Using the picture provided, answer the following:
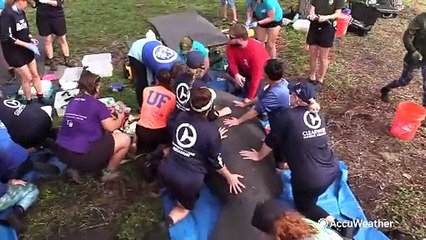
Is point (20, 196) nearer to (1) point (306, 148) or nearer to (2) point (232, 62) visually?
(1) point (306, 148)

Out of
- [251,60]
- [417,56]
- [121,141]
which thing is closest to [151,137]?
[121,141]

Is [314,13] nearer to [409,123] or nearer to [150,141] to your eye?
[409,123]

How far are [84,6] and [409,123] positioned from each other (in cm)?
613

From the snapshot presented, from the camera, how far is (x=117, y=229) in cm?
441

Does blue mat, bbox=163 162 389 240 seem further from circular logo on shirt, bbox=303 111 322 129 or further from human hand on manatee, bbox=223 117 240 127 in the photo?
circular logo on shirt, bbox=303 111 322 129

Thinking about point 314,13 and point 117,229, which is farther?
point 314,13

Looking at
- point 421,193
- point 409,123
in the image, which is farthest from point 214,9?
point 421,193

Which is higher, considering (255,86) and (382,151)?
(255,86)

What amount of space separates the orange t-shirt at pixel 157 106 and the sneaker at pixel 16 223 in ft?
4.67

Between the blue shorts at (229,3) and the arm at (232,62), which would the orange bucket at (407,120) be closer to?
the arm at (232,62)

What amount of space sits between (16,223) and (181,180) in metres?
1.53

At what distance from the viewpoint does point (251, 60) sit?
557 cm

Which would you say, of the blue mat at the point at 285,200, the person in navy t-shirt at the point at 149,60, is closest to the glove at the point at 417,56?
the blue mat at the point at 285,200

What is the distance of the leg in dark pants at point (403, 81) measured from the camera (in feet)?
19.1
